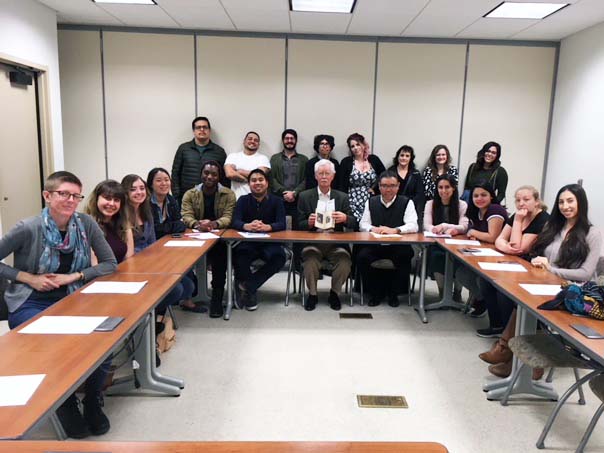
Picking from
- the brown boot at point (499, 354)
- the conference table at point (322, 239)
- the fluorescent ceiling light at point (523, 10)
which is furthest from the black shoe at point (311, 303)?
the fluorescent ceiling light at point (523, 10)

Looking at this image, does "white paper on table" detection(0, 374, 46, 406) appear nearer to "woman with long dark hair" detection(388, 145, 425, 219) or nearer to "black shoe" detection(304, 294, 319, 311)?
"black shoe" detection(304, 294, 319, 311)

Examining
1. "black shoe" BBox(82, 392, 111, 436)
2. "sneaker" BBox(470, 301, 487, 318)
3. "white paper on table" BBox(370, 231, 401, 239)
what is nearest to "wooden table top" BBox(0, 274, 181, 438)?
"black shoe" BBox(82, 392, 111, 436)

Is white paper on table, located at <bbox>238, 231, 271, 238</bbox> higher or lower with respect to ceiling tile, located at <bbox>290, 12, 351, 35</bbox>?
lower

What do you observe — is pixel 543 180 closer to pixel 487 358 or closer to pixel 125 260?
pixel 487 358

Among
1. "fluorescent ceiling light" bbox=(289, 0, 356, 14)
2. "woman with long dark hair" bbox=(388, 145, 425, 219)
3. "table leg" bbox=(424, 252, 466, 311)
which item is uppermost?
"fluorescent ceiling light" bbox=(289, 0, 356, 14)

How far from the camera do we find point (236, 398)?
272 cm

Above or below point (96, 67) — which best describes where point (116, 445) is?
below

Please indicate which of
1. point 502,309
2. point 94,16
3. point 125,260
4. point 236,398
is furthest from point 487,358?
point 94,16

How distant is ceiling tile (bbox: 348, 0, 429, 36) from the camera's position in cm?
442

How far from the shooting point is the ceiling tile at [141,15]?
481 cm

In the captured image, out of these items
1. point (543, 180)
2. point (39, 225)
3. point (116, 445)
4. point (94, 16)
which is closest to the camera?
point (116, 445)

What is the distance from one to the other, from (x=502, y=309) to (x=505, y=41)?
3851mm

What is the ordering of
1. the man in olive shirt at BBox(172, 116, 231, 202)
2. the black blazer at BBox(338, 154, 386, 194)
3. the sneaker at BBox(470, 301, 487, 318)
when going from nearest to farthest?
the sneaker at BBox(470, 301, 487, 318), the black blazer at BBox(338, 154, 386, 194), the man in olive shirt at BBox(172, 116, 231, 202)

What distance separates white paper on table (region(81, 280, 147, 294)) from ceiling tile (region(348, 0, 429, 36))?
3.35 metres
